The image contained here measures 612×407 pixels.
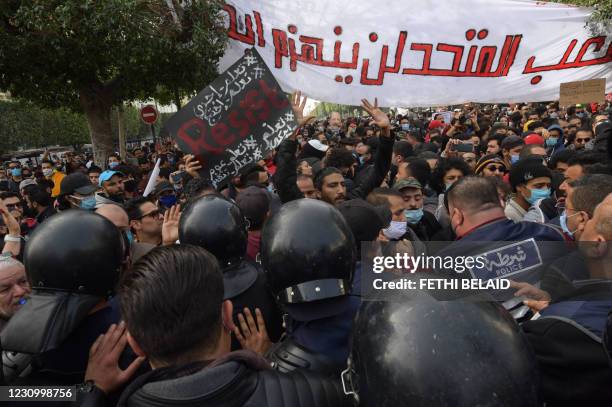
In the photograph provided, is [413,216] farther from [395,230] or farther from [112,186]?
[112,186]

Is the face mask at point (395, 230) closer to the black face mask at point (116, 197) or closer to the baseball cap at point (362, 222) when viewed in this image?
the baseball cap at point (362, 222)

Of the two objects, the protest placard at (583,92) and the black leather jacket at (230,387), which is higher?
the protest placard at (583,92)

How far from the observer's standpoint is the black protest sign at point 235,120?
3.94 meters

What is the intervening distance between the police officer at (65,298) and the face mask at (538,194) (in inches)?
136

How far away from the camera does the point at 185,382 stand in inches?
44.8

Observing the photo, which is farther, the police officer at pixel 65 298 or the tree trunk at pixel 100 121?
the tree trunk at pixel 100 121

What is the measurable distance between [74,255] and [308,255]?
930 millimetres

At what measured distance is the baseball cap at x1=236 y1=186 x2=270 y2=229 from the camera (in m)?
3.08

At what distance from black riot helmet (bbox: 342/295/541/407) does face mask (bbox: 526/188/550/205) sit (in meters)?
3.38

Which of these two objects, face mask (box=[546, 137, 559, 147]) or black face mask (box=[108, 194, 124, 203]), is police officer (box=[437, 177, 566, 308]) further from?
face mask (box=[546, 137, 559, 147])

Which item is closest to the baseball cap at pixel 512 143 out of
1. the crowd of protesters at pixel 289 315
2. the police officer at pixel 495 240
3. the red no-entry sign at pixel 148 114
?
the crowd of protesters at pixel 289 315

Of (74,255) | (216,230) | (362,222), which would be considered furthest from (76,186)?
(362,222)

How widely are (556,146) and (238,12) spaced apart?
5.28 meters

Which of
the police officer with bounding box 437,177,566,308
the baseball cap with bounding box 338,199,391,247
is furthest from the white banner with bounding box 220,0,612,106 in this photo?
the baseball cap with bounding box 338,199,391,247
